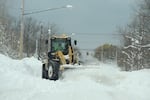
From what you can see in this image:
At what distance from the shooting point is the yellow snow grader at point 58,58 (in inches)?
1066

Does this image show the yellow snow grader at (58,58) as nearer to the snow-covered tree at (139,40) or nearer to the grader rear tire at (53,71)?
the grader rear tire at (53,71)

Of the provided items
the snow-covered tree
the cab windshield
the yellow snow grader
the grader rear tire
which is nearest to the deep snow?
the grader rear tire

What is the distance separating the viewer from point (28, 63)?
103 feet

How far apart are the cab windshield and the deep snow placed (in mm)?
2284

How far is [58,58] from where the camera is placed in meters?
28.9

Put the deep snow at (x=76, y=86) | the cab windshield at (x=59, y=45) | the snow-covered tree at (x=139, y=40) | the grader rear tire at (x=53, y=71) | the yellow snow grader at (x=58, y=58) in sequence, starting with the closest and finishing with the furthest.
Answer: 1. the deep snow at (x=76, y=86)
2. the grader rear tire at (x=53, y=71)
3. the yellow snow grader at (x=58, y=58)
4. the cab windshield at (x=59, y=45)
5. the snow-covered tree at (x=139, y=40)

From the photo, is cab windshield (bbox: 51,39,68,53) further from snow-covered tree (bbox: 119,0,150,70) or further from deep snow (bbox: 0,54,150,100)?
snow-covered tree (bbox: 119,0,150,70)

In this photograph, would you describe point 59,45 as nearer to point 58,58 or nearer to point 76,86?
point 58,58

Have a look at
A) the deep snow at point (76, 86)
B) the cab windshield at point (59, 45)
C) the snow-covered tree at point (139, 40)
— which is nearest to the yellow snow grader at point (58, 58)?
the cab windshield at point (59, 45)

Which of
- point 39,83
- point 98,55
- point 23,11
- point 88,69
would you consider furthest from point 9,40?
point 98,55

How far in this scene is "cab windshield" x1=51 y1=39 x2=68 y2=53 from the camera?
29.7 meters

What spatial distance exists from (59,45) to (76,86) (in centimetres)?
1135

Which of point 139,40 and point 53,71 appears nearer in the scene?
point 53,71

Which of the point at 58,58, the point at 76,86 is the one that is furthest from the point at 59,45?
the point at 76,86
